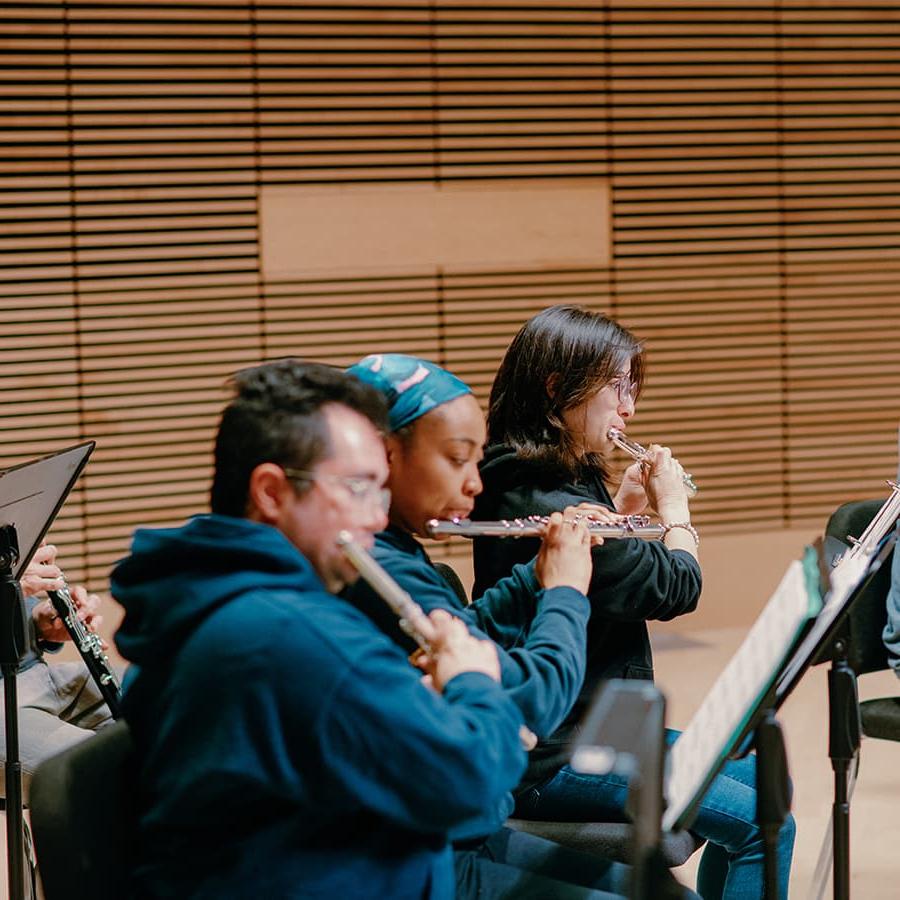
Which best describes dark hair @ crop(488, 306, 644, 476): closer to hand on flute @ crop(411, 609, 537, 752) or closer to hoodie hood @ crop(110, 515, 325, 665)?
hand on flute @ crop(411, 609, 537, 752)

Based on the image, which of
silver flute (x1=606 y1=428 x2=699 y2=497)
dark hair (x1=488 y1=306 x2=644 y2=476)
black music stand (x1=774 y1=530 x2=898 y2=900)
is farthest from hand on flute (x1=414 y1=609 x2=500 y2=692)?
silver flute (x1=606 y1=428 x2=699 y2=497)

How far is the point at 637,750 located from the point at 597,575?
968mm

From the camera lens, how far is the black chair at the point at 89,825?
1740 mm

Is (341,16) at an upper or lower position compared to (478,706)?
upper

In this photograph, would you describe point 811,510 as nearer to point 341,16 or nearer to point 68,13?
point 341,16

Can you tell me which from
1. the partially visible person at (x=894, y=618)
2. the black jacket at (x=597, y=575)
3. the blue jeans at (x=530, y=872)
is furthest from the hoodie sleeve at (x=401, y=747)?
the partially visible person at (x=894, y=618)

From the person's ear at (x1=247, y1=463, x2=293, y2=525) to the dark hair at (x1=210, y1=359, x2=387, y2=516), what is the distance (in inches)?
0.5

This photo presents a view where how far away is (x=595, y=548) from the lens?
2.50m

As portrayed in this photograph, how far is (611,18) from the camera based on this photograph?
5.96 metres

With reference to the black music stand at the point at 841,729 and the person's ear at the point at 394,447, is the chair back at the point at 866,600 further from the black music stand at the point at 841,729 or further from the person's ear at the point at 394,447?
the person's ear at the point at 394,447

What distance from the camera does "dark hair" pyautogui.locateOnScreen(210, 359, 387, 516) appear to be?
1.66m

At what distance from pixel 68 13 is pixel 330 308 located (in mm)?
1467

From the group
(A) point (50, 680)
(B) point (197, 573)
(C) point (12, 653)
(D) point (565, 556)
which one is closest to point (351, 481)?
(B) point (197, 573)

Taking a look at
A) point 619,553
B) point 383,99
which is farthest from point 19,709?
point 383,99
